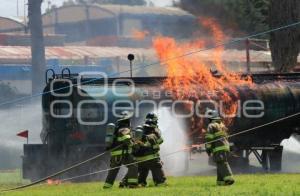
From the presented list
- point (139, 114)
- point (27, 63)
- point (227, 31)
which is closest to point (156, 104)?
point (139, 114)

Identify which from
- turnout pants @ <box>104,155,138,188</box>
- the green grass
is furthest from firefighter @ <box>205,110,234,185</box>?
turnout pants @ <box>104,155,138,188</box>

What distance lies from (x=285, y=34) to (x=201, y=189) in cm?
1675

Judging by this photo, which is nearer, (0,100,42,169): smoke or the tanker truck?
the tanker truck

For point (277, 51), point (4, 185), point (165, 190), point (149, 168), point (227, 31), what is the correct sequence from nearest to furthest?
point (165, 190)
point (149, 168)
point (4, 185)
point (277, 51)
point (227, 31)

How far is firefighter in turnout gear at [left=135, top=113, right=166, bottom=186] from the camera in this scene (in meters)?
17.3

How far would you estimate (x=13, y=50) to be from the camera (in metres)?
57.1

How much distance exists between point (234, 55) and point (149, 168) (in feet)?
118

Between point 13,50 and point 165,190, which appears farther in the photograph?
point 13,50

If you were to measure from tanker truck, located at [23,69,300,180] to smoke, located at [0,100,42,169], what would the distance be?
20.8ft

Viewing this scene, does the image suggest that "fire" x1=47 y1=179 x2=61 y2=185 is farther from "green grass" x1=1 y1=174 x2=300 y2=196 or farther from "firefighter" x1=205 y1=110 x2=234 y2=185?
"firefighter" x1=205 y1=110 x2=234 y2=185

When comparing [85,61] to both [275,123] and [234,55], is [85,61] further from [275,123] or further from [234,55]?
[275,123]

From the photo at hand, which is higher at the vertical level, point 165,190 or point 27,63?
point 27,63

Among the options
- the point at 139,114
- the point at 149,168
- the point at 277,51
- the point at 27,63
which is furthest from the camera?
the point at 27,63

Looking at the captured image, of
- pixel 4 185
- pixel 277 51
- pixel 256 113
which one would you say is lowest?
pixel 4 185
